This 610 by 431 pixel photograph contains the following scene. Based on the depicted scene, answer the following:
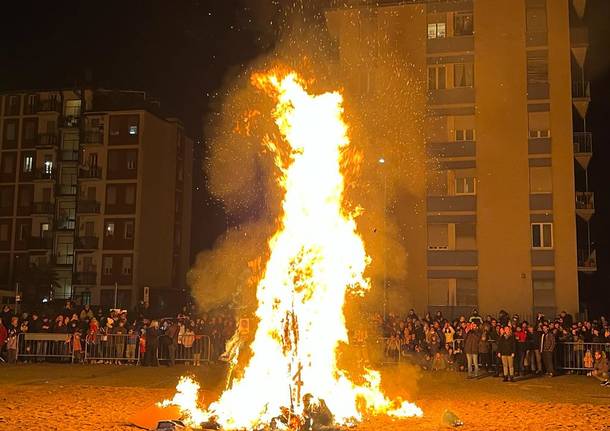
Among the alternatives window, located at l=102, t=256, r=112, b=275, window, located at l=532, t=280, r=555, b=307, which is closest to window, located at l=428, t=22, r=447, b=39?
window, located at l=532, t=280, r=555, b=307

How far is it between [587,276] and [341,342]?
3096 cm

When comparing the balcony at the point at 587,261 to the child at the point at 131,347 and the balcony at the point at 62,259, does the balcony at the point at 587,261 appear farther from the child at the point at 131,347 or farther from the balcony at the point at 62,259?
the balcony at the point at 62,259

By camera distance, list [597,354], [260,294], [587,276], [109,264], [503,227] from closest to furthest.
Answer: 1. [260,294]
2. [597,354]
3. [503,227]
4. [587,276]
5. [109,264]

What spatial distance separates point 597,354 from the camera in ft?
64.3

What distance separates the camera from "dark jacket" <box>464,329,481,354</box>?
2108 cm

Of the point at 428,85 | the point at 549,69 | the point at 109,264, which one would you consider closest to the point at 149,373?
the point at 428,85

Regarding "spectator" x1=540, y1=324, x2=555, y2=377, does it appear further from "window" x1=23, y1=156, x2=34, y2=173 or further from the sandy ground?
"window" x1=23, y1=156, x2=34, y2=173

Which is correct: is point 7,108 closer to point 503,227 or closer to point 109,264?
point 109,264

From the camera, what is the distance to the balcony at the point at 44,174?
56625mm

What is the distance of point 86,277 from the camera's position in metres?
53.4

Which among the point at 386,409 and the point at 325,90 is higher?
the point at 325,90

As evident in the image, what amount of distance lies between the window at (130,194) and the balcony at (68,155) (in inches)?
235

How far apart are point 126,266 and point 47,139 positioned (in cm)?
1418

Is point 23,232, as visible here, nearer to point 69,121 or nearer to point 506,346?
point 69,121
